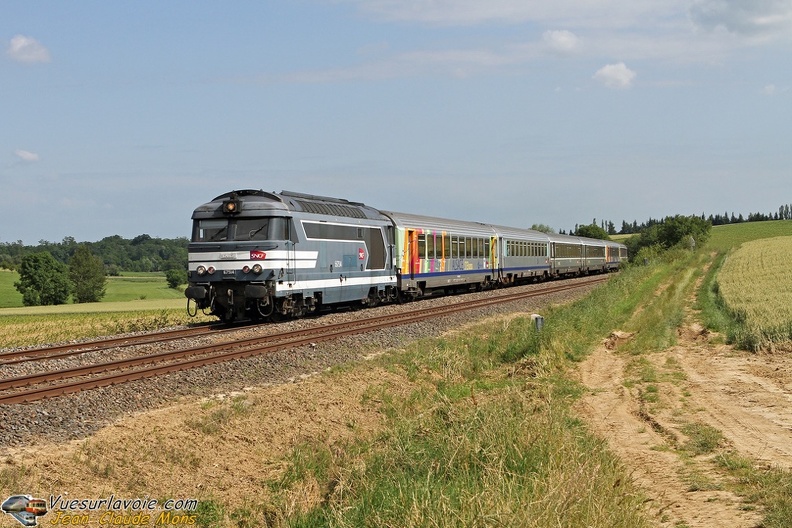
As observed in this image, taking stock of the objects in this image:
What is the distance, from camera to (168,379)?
13656 millimetres

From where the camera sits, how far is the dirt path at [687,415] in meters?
8.12

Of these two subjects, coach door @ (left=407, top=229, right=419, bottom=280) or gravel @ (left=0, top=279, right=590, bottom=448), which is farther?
coach door @ (left=407, top=229, right=419, bottom=280)

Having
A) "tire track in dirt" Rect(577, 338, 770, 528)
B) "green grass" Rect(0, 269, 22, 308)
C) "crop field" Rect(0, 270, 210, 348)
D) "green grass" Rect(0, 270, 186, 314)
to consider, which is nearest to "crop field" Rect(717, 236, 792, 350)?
"tire track in dirt" Rect(577, 338, 770, 528)

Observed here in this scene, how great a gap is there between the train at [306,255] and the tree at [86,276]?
83.7 metres

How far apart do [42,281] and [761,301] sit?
89.9 meters

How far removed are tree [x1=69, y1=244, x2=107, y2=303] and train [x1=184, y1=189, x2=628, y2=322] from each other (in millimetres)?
83720

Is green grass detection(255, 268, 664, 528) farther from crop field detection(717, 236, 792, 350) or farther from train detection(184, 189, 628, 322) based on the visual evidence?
train detection(184, 189, 628, 322)

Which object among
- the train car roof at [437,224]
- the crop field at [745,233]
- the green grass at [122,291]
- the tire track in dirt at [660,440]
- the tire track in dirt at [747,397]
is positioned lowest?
the green grass at [122,291]

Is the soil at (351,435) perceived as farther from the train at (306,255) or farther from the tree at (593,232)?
the tree at (593,232)

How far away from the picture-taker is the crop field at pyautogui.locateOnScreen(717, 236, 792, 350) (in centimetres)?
1877

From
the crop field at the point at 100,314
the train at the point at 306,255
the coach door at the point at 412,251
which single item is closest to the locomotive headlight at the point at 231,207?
the train at the point at 306,255

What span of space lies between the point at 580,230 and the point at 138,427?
17184 cm

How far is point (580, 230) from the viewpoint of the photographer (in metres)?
176

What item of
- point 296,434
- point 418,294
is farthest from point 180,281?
point 296,434
